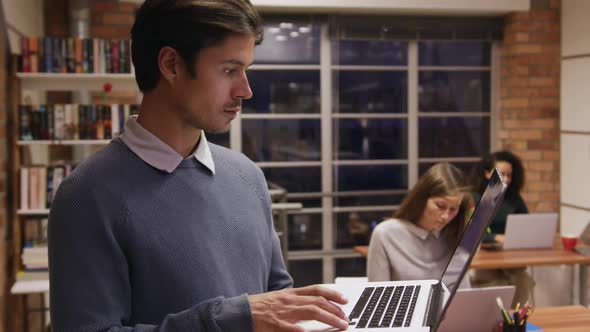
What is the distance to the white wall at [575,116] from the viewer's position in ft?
17.1

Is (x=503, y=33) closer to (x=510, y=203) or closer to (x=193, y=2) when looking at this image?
(x=510, y=203)

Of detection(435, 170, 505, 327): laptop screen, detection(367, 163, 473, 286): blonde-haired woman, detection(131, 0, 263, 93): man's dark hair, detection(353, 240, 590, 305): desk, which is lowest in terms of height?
detection(353, 240, 590, 305): desk

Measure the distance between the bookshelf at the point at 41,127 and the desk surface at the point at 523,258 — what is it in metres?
1.73

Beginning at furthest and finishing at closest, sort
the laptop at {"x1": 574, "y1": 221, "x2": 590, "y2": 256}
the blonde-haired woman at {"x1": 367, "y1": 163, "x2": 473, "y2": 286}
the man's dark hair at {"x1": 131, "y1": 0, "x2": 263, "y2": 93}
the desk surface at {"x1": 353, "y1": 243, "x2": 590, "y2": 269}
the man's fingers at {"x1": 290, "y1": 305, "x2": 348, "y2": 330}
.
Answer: the laptop at {"x1": 574, "y1": 221, "x2": 590, "y2": 256} < the desk surface at {"x1": 353, "y1": 243, "x2": 590, "y2": 269} < the blonde-haired woman at {"x1": 367, "y1": 163, "x2": 473, "y2": 286} < the man's dark hair at {"x1": 131, "y1": 0, "x2": 263, "y2": 93} < the man's fingers at {"x1": 290, "y1": 305, "x2": 348, "y2": 330}

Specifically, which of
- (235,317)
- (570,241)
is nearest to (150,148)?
(235,317)

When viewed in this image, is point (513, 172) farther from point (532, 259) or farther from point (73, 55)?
point (73, 55)

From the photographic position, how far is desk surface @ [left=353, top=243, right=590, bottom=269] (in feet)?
12.1

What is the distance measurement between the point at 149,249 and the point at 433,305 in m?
0.50

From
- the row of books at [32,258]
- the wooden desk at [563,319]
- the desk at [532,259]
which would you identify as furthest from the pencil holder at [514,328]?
the row of books at [32,258]

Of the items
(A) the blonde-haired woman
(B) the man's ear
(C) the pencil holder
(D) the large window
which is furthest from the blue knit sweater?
(D) the large window

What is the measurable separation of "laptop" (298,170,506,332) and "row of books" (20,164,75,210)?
2737mm

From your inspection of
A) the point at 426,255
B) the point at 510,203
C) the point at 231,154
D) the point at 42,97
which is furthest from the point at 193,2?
the point at 510,203

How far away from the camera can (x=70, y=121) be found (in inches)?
144

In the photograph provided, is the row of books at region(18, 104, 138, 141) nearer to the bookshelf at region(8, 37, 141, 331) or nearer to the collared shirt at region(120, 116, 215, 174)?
the bookshelf at region(8, 37, 141, 331)
